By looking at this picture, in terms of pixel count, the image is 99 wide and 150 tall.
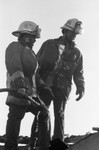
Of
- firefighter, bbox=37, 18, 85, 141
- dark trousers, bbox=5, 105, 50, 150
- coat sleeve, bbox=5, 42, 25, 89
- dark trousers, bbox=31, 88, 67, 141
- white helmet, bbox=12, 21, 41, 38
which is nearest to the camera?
dark trousers, bbox=5, 105, 50, 150

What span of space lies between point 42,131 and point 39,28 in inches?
71.3

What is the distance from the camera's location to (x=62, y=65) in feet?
29.1

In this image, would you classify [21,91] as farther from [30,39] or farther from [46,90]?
[30,39]

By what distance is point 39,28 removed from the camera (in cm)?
805

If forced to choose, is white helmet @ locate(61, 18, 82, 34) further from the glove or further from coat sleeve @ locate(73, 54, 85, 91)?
the glove

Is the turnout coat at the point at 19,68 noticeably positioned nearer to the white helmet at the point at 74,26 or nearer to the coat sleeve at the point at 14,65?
the coat sleeve at the point at 14,65

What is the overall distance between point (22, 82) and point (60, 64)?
1.70 metres

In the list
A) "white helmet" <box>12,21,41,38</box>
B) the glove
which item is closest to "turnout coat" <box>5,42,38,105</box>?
"white helmet" <box>12,21,41,38</box>

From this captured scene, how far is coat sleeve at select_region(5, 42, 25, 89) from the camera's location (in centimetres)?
734

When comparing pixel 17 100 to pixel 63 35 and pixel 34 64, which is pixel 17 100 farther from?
pixel 63 35

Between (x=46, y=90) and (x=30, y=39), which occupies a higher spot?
(x=30, y=39)

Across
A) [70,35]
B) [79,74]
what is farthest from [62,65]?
[70,35]

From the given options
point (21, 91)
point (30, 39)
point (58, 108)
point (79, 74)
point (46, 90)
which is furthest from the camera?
point (79, 74)

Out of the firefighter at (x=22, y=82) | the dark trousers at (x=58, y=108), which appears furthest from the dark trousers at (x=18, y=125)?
the dark trousers at (x=58, y=108)
